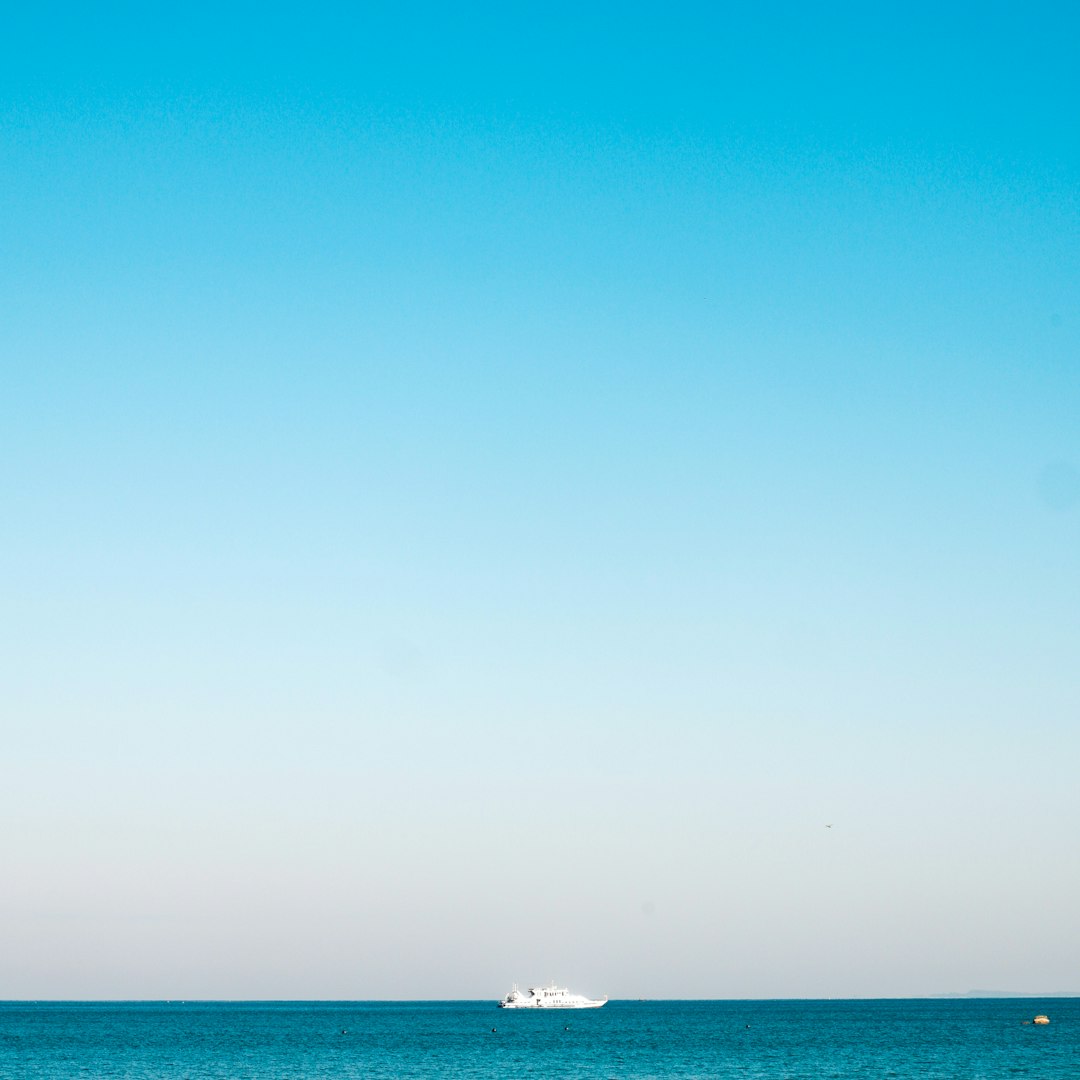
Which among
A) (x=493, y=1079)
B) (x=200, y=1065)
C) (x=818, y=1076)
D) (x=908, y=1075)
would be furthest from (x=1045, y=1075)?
(x=200, y=1065)

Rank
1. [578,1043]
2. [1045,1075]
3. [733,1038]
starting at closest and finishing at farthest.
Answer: [1045,1075], [578,1043], [733,1038]

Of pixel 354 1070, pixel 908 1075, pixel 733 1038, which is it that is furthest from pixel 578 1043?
pixel 908 1075

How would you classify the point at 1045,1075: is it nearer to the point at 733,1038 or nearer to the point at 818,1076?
the point at 818,1076

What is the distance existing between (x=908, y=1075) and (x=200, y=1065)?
67.3 meters

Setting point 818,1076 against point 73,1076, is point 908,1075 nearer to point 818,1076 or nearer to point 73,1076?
point 818,1076

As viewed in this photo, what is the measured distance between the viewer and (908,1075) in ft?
390

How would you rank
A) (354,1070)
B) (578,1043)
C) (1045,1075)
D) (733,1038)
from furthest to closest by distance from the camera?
(733,1038) → (578,1043) → (354,1070) → (1045,1075)

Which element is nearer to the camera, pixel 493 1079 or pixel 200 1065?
pixel 493 1079

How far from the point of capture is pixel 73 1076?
12406 centimetres

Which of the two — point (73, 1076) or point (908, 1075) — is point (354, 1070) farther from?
point (908, 1075)

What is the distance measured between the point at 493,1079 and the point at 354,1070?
58.3 ft

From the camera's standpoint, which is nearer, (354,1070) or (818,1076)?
(818,1076)

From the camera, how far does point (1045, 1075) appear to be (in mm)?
118188

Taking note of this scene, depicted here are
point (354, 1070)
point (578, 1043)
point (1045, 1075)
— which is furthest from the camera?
point (578, 1043)
